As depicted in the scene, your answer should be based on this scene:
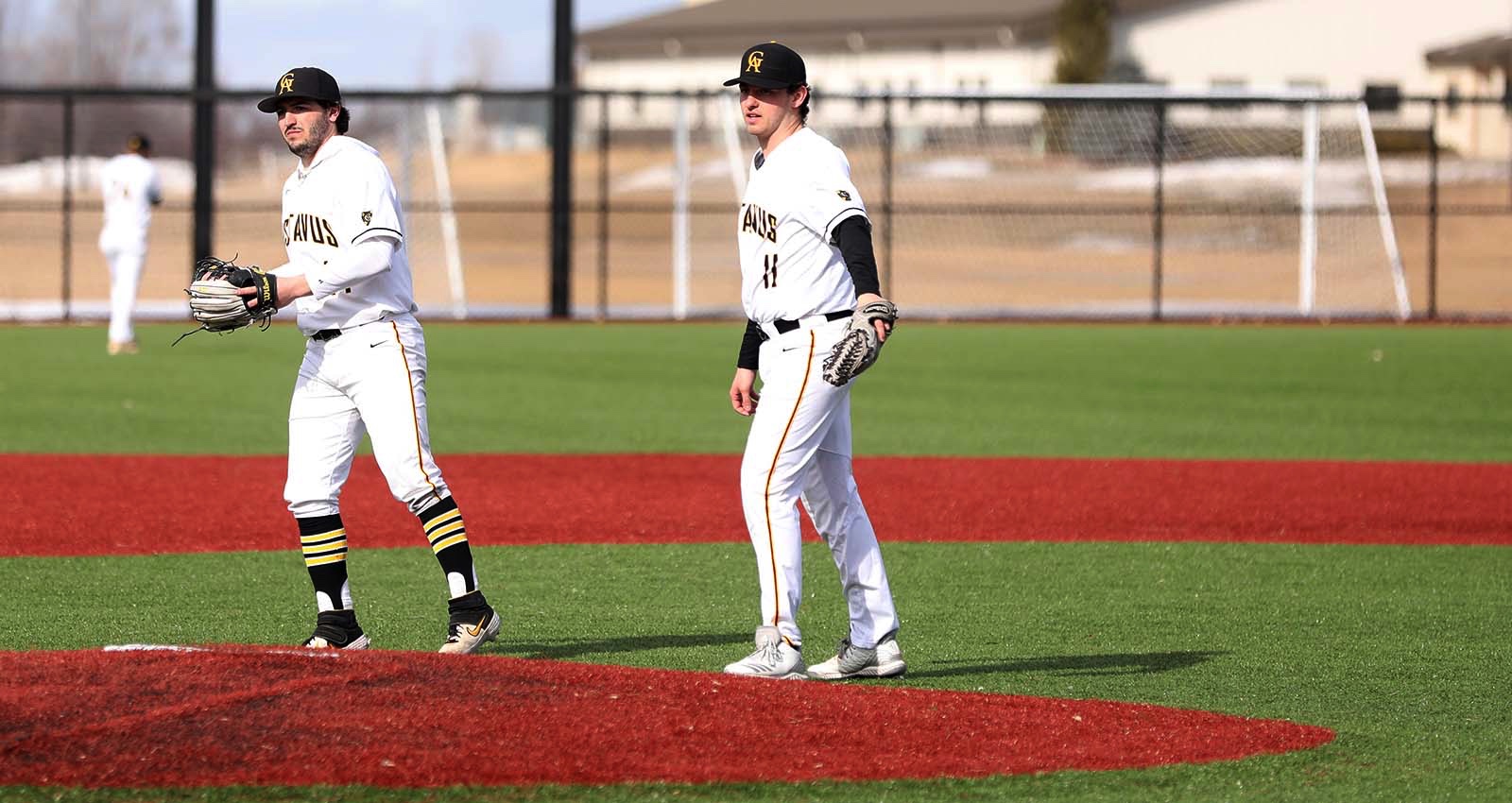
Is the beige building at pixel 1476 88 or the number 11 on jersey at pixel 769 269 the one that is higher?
the beige building at pixel 1476 88

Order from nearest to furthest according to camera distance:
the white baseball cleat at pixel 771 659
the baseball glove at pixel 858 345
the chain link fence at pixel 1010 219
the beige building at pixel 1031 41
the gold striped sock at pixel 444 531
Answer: the baseball glove at pixel 858 345 → the white baseball cleat at pixel 771 659 → the gold striped sock at pixel 444 531 → the chain link fence at pixel 1010 219 → the beige building at pixel 1031 41

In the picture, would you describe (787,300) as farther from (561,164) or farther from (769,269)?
(561,164)

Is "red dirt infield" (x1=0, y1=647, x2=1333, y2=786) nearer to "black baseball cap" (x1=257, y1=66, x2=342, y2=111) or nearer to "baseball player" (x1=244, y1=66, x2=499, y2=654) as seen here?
"baseball player" (x1=244, y1=66, x2=499, y2=654)

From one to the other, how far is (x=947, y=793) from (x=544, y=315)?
978 inches

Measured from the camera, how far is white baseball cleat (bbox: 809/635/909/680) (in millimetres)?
6555

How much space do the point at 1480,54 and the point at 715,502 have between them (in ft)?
171

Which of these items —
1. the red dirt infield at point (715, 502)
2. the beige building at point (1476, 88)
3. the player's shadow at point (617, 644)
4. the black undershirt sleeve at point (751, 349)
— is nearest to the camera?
the black undershirt sleeve at point (751, 349)

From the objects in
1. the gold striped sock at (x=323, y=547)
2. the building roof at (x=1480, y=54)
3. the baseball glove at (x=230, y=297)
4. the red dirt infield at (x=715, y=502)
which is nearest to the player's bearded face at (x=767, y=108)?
the baseball glove at (x=230, y=297)

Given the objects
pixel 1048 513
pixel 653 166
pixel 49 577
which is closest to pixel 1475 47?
pixel 653 166

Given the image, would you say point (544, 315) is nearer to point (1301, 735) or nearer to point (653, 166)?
point (1301, 735)

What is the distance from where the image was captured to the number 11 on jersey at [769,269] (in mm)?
6312

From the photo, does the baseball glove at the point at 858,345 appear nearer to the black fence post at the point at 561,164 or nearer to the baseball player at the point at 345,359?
the baseball player at the point at 345,359

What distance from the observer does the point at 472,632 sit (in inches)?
270

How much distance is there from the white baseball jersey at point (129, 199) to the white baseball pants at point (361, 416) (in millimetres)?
14295
